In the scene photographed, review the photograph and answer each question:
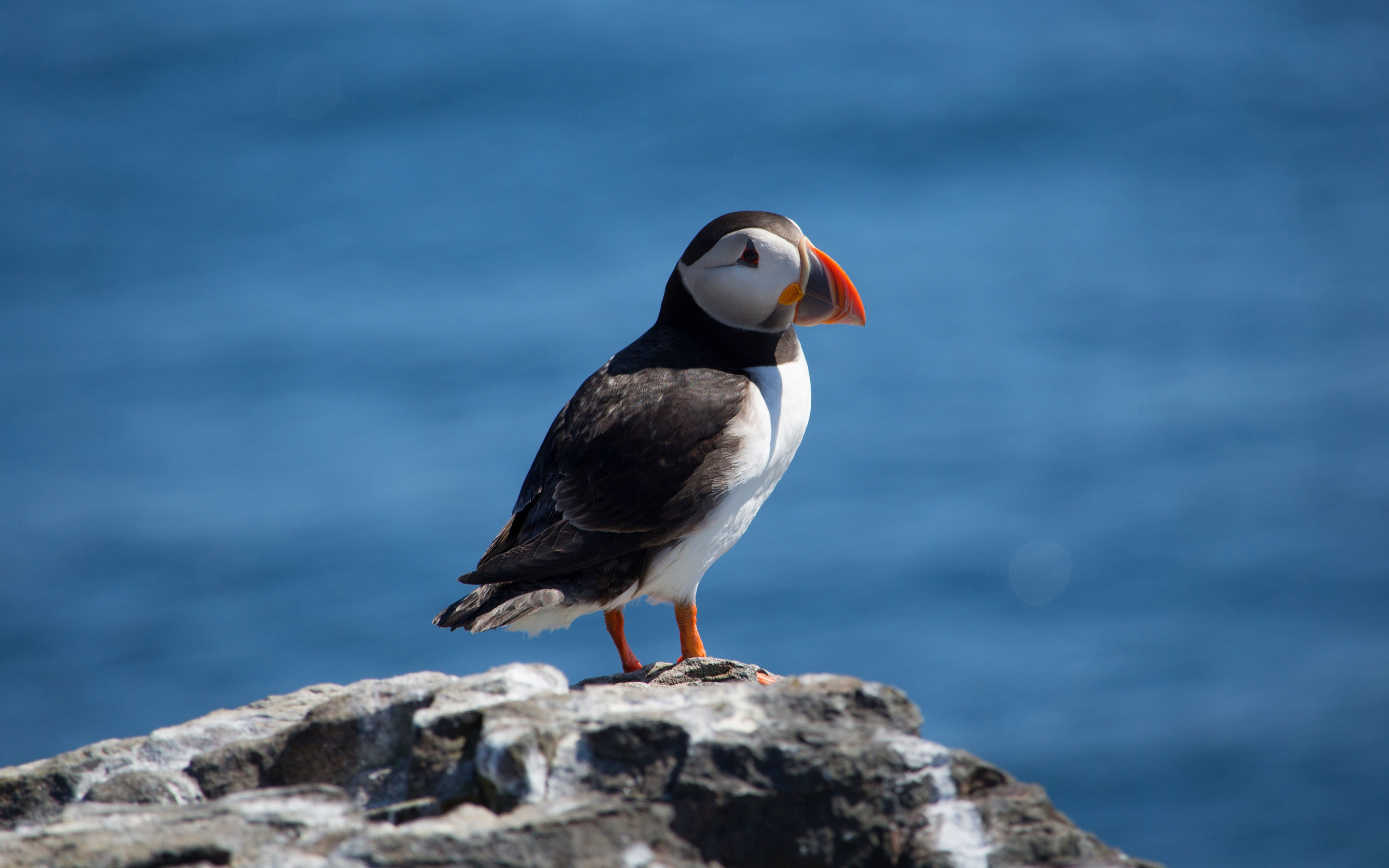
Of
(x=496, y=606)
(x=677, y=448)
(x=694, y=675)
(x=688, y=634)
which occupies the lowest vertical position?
(x=694, y=675)

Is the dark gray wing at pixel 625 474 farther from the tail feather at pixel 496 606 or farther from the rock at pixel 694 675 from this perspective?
the rock at pixel 694 675

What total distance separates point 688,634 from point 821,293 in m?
1.97

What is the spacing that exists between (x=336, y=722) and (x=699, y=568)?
2.59 meters

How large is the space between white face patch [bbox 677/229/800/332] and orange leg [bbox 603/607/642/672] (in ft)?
5.56

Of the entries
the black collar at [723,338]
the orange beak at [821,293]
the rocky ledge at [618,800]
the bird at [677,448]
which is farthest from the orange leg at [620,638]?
the rocky ledge at [618,800]

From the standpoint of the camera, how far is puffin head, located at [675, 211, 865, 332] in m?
6.41

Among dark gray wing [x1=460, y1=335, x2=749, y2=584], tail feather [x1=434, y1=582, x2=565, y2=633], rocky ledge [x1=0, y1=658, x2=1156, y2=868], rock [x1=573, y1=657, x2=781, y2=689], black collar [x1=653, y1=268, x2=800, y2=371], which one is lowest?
rocky ledge [x1=0, y1=658, x2=1156, y2=868]

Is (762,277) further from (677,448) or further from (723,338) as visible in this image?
(677,448)

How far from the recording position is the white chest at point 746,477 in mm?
5984

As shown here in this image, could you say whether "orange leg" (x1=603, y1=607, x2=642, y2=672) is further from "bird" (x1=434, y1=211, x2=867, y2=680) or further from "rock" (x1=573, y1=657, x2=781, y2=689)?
"rock" (x1=573, y1=657, x2=781, y2=689)

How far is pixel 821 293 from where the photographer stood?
6484 mm

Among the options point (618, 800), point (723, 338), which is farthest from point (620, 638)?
point (618, 800)

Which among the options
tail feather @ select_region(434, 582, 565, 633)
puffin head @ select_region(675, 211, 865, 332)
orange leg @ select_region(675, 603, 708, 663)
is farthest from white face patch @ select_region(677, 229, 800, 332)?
tail feather @ select_region(434, 582, 565, 633)

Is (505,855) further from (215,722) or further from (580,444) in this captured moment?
(580,444)
